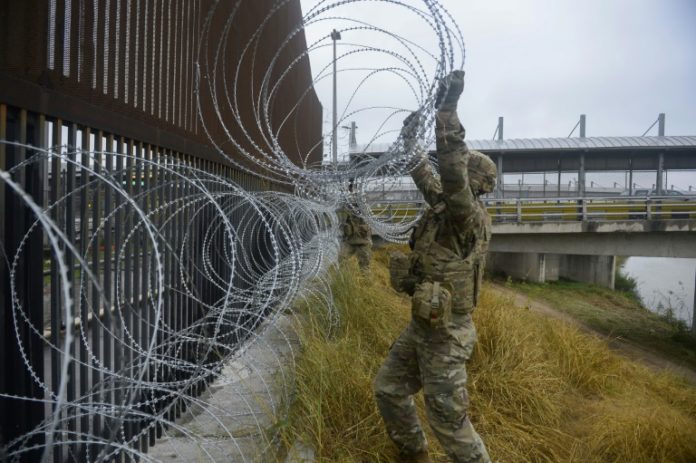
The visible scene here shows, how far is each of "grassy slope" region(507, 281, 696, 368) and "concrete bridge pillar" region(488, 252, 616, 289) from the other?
585 mm

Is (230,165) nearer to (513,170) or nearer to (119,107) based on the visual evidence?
(119,107)

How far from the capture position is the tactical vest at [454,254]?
3.26 m

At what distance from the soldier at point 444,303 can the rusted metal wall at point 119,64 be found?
5.74ft

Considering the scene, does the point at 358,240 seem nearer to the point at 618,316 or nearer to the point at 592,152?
the point at 618,316

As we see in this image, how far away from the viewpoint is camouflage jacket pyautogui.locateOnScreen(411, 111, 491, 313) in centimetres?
305

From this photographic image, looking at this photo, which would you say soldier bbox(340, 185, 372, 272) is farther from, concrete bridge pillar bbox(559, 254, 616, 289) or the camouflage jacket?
concrete bridge pillar bbox(559, 254, 616, 289)

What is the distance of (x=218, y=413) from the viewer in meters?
4.16

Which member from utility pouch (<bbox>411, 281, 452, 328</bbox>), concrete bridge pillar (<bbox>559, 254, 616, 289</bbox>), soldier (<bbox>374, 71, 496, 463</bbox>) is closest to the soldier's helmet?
soldier (<bbox>374, 71, 496, 463</bbox>)

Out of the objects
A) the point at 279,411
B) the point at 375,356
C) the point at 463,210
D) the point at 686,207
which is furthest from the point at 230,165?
the point at 686,207

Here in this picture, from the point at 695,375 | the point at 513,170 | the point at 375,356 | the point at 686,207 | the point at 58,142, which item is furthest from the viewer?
the point at 513,170

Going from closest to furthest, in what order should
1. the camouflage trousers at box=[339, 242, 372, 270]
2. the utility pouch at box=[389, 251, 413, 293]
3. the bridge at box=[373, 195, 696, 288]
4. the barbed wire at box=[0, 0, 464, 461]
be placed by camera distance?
the barbed wire at box=[0, 0, 464, 461]
the utility pouch at box=[389, 251, 413, 293]
the camouflage trousers at box=[339, 242, 372, 270]
the bridge at box=[373, 195, 696, 288]

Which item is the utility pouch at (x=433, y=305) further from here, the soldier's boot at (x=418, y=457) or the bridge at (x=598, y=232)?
the bridge at (x=598, y=232)

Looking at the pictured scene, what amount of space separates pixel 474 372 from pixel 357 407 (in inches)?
70.4

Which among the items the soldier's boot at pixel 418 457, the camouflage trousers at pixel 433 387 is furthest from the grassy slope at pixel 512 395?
the camouflage trousers at pixel 433 387
